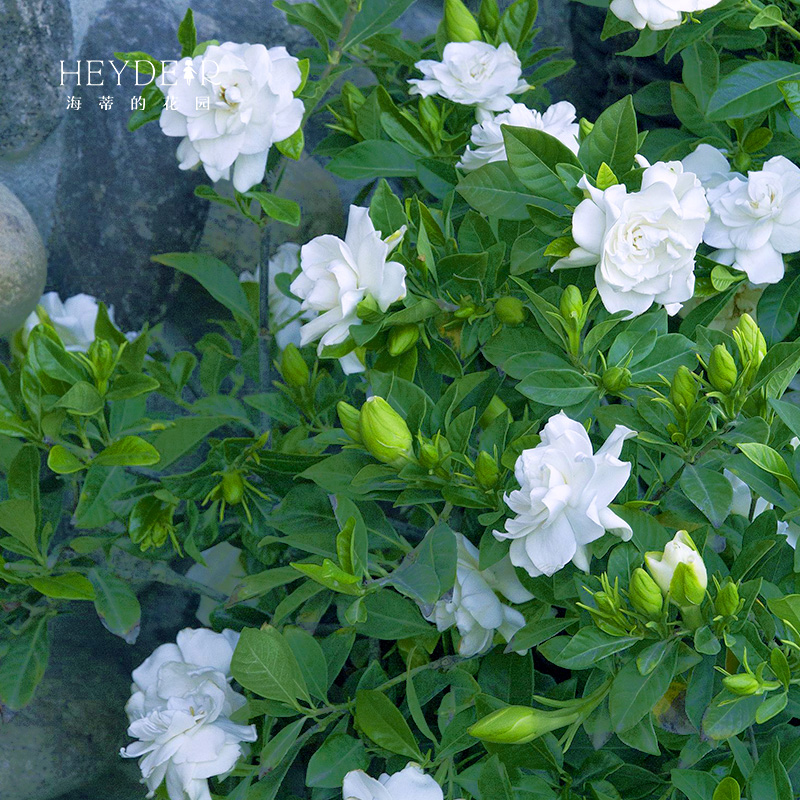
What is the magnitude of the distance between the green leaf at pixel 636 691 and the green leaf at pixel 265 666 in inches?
11.2

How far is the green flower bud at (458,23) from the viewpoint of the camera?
110 cm

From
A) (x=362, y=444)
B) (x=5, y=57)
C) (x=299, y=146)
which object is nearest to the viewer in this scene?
(x=362, y=444)

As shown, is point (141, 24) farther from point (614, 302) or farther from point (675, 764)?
point (675, 764)

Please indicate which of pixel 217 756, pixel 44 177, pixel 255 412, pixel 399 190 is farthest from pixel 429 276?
pixel 44 177

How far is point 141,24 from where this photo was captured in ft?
4.54

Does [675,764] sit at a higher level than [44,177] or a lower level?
lower

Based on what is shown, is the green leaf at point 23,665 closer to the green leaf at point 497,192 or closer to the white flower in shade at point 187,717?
the white flower in shade at point 187,717

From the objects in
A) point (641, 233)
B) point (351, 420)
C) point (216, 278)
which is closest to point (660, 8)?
point (641, 233)

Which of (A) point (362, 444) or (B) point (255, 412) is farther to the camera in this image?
(B) point (255, 412)

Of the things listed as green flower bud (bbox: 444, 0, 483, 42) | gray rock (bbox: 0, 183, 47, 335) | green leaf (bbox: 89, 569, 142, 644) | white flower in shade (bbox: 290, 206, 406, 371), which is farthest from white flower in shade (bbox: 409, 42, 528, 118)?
green leaf (bbox: 89, 569, 142, 644)

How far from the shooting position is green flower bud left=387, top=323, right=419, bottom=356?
0.84 metres

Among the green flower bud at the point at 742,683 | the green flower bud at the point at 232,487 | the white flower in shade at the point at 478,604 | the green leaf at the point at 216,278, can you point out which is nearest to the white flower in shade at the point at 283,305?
the green leaf at the point at 216,278

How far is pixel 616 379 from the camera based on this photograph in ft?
2.41

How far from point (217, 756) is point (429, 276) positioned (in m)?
0.50
